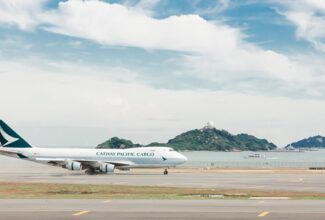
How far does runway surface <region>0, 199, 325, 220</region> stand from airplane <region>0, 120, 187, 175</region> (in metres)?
51.2

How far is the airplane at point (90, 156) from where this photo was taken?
265 feet

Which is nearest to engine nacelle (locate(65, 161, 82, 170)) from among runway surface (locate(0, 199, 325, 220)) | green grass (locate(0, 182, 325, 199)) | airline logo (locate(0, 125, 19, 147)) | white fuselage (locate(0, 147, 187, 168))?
white fuselage (locate(0, 147, 187, 168))

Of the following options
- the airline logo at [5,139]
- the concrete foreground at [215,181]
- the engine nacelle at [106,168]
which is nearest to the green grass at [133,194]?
the concrete foreground at [215,181]

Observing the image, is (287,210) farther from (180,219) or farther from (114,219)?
(114,219)

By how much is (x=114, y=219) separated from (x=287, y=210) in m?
8.23

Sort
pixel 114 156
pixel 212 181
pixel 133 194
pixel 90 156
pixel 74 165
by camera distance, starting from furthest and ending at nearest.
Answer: pixel 90 156
pixel 114 156
pixel 74 165
pixel 212 181
pixel 133 194

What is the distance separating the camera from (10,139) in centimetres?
8394

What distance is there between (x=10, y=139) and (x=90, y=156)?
12.3m

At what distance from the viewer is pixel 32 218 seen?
72.9 feet

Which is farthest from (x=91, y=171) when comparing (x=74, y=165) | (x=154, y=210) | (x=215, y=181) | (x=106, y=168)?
(x=154, y=210)

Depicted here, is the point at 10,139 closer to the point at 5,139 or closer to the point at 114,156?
the point at 5,139

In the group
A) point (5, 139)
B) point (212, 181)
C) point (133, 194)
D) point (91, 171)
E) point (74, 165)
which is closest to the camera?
point (133, 194)

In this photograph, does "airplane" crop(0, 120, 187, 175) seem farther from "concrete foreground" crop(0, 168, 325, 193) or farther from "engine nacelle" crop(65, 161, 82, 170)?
"concrete foreground" crop(0, 168, 325, 193)

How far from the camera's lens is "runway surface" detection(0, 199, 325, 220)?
22.9 meters
